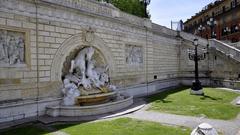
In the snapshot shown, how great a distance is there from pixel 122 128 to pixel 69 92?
3.66 meters

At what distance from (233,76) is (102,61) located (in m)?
11.8

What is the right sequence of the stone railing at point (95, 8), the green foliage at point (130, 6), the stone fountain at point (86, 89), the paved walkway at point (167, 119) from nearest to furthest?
1. the paved walkway at point (167, 119)
2. the stone fountain at point (86, 89)
3. the stone railing at point (95, 8)
4. the green foliage at point (130, 6)

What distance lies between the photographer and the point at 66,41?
11.4m

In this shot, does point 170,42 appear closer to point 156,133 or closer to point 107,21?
point 107,21

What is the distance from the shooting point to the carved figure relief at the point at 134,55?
16.3 m

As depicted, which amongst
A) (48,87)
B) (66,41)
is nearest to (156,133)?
(48,87)

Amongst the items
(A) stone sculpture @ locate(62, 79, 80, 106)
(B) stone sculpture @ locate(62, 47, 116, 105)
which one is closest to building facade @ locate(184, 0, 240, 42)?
(B) stone sculpture @ locate(62, 47, 116, 105)

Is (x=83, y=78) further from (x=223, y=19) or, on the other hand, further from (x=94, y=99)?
(x=223, y=19)

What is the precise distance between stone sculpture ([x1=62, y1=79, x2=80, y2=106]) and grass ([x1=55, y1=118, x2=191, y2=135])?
2.18m

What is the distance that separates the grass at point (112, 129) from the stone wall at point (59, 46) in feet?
5.22

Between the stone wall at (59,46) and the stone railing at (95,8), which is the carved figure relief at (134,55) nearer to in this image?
the stone wall at (59,46)

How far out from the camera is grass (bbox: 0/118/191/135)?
7.84 meters

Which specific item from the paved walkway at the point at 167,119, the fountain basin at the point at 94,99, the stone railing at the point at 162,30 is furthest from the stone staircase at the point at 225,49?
the fountain basin at the point at 94,99

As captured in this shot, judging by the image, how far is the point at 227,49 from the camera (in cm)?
2086
